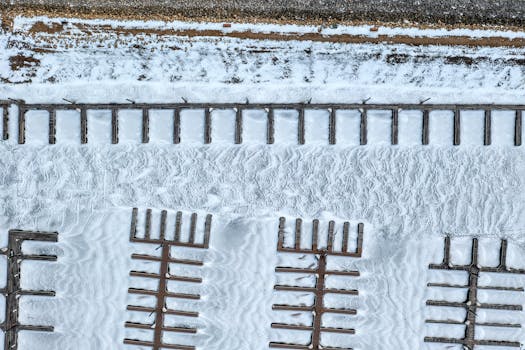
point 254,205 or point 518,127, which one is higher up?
point 518,127

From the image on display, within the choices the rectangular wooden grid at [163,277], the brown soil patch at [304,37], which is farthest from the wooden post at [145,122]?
the brown soil patch at [304,37]

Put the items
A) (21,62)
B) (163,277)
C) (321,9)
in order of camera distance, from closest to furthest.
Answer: (163,277) → (21,62) → (321,9)

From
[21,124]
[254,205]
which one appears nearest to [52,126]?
[21,124]

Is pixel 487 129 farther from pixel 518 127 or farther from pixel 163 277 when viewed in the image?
pixel 163 277

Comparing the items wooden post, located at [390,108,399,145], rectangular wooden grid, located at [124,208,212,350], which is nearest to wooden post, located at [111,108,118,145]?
rectangular wooden grid, located at [124,208,212,350]

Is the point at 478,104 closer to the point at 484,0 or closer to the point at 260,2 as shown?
the point at 484,0

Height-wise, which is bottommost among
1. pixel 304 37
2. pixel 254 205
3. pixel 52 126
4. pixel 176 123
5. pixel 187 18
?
pixel 254 205

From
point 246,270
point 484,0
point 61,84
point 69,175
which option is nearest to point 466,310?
point 246,270
